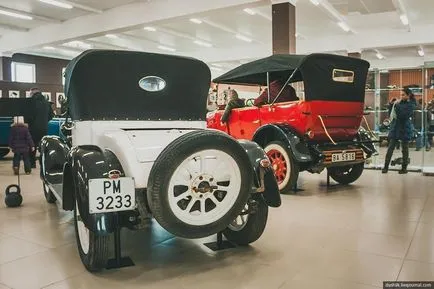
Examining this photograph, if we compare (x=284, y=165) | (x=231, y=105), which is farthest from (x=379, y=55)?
(x=284, y=165)

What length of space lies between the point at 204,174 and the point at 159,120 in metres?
0.98

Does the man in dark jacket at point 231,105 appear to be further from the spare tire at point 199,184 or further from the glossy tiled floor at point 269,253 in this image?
the spare tire at point 199,184

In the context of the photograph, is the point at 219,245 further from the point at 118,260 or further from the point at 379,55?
the point at 379,55

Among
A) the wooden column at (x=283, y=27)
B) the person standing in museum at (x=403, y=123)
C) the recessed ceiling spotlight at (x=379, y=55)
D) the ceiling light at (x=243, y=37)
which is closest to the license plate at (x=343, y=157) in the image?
the person standing in museum at (x=403, y=123)

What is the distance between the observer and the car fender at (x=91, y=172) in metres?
2.62

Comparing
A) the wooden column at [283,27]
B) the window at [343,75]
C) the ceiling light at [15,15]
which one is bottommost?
the window at [343,75]

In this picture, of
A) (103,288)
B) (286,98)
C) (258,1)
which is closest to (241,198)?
(103,288)

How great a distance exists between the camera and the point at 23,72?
18.2 meters

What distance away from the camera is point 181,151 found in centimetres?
253

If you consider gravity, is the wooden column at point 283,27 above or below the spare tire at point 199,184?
above

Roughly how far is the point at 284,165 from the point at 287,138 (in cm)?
43

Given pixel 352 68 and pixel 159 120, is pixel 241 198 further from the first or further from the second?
pixel 352 68

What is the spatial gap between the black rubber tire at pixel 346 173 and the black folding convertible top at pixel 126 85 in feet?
12.5

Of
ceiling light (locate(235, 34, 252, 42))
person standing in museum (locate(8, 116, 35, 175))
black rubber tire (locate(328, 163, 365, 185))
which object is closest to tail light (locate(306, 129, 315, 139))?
black rubber tire (locate(328, 163, 365, 185))
